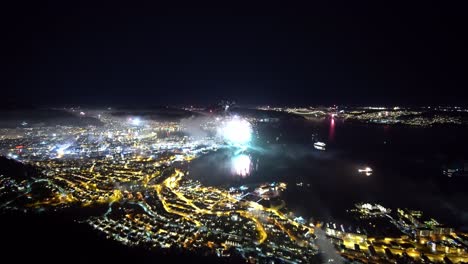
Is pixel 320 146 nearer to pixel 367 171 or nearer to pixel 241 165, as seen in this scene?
pixel 367 171

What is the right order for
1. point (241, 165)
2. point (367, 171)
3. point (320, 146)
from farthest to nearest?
point (320, 146) < point (241, 165) < point (367, 171)

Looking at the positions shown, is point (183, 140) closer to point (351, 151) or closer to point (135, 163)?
point (135, 163)

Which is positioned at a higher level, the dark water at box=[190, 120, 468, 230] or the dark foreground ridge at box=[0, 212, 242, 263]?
the dark foreground ridge at box=[0, 212, 242, 263]

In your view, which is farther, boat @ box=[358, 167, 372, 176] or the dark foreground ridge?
boat @ box=[358, 167, 372, 176]

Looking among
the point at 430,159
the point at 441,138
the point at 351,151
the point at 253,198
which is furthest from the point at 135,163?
the point at 441,138

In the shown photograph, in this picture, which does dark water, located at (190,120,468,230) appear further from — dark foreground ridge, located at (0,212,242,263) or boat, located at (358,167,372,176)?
dark foreground ridge, located at (0,212,242,263)

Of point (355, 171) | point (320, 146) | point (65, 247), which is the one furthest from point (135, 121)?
point (65, 247)

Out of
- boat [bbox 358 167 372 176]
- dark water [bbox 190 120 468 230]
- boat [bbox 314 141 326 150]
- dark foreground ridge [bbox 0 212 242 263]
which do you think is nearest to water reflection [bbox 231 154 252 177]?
dark water [bbox 190 120 468 230]
